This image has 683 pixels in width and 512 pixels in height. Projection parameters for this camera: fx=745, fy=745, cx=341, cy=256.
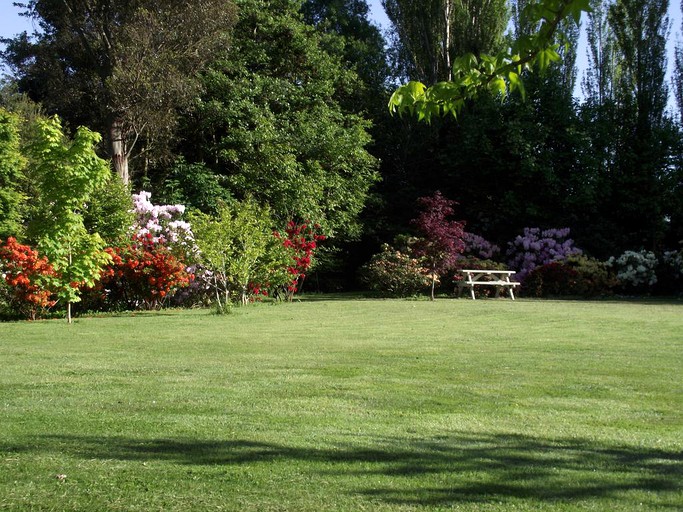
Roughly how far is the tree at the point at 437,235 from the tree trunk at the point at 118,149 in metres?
8.37

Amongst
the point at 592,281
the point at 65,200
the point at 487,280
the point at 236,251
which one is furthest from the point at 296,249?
the point at 592,281

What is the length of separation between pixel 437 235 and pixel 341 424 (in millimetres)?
16047

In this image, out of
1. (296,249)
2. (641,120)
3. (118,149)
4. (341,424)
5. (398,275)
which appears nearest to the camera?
(341,424)

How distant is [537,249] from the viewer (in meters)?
26.1

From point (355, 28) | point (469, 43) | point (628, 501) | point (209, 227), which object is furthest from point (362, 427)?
point (355, 28)

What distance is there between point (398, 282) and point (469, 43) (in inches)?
484

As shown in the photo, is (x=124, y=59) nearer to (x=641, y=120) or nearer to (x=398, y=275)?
(x=398, y=275)

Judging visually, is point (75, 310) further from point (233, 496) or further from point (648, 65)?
point (648, 65)

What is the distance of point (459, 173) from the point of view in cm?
2875

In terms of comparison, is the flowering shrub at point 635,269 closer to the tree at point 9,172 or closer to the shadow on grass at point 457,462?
the tree at point 9,172

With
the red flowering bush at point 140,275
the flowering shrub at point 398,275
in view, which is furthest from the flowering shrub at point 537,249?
the red flowering bush at point 140,275

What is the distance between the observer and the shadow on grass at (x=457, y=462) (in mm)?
3877

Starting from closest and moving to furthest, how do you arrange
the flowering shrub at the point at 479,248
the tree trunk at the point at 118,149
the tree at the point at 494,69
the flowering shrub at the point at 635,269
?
1. the tree at the point at 494,69
2. the tree trunk at the point at 118,149
3. the flowering shrub at the point at 635,269
4. the flowering shrub at the point at 479,248

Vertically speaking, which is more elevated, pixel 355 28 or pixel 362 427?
pixel 355 28
